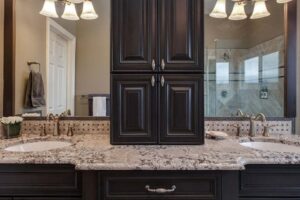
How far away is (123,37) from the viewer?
1.66 metres

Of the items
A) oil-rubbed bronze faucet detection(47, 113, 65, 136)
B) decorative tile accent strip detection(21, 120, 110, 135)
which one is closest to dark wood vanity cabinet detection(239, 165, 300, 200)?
decorative tile accent strip detection(21, 120, 110, 135)

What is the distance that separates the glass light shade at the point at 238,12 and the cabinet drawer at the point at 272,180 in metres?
1.21

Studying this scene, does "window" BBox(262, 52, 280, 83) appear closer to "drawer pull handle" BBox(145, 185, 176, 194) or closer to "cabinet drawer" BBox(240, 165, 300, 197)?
"cabinet drawer" BBox(240, 165, 300, 197)

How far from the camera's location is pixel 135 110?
5.48 feet

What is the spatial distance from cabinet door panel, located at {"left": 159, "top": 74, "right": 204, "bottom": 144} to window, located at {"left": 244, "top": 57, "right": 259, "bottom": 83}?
0.60 metres

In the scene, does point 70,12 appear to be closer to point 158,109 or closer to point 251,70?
point 158,109

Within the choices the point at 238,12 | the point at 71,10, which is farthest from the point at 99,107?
the point at 238,12

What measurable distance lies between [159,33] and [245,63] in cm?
80

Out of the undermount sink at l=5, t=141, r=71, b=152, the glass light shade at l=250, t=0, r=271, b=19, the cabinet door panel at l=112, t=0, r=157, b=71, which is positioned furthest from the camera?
the glass light shade at l=250, t=0, r=271, b=19

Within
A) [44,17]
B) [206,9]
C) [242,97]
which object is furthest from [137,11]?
[242,97]

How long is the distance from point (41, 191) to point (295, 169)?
1.35 m

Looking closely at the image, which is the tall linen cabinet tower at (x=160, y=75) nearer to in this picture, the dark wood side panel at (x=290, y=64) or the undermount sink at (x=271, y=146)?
the undermount sink at (x=271, y=146)

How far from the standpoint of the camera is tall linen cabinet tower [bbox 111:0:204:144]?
1.67 metres

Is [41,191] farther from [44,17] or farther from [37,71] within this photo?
[44,17]
